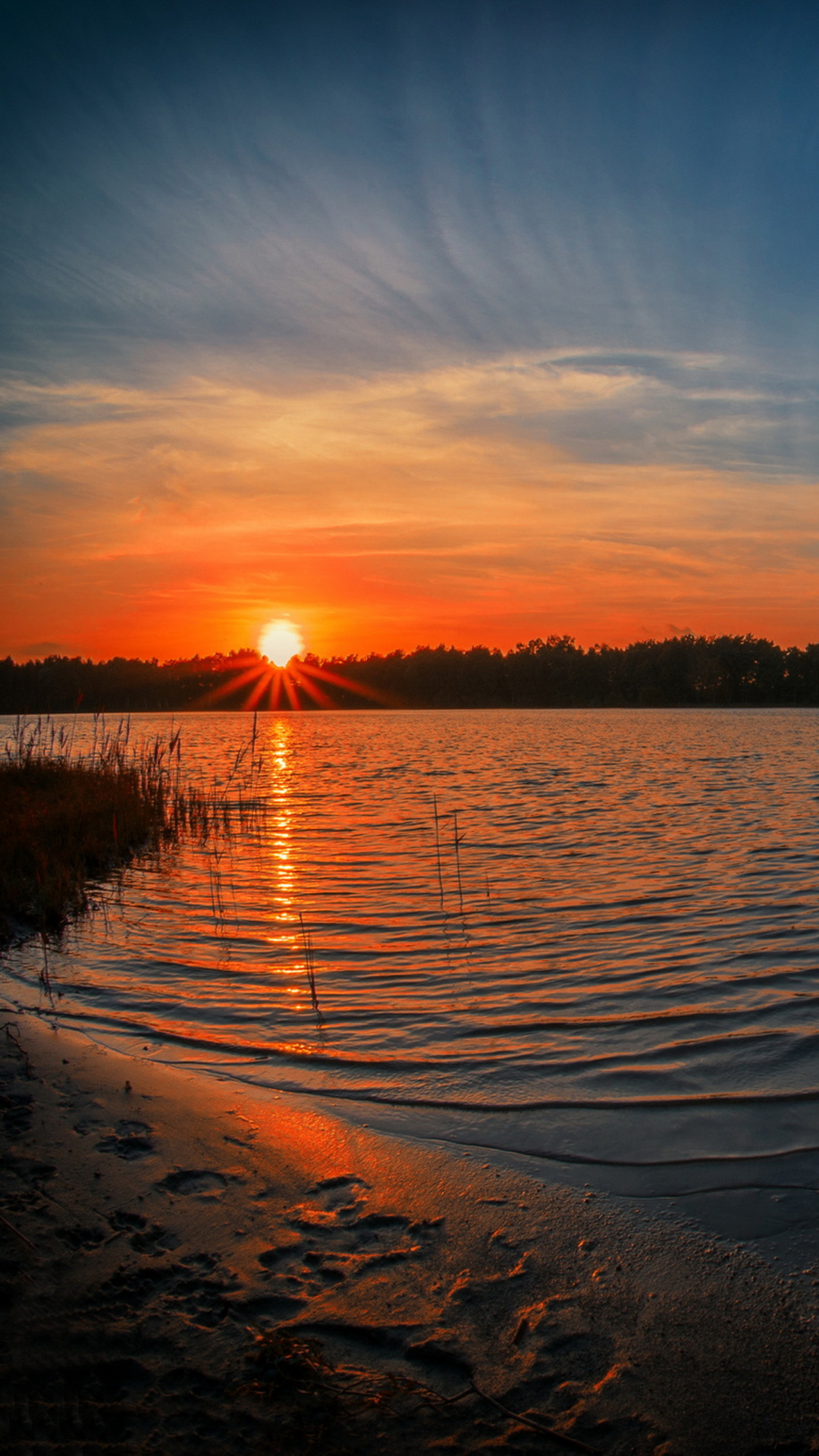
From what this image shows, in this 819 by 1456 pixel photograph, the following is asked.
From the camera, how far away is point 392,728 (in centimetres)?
7262

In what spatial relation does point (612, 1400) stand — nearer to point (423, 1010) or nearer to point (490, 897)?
point (423, 1010)

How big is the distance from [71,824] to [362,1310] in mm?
12163

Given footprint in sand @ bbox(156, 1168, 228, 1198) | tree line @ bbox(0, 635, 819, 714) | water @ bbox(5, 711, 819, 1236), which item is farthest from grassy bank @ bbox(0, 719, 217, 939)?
tree line @ bbox(0, 635, 819, 714)

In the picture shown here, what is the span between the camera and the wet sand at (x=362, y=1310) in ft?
8.45

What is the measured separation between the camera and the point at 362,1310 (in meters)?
3.13

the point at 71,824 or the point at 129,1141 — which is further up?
the point at 71,824

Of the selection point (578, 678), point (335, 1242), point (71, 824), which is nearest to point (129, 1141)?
point (335, 1242)

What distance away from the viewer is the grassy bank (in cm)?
1070

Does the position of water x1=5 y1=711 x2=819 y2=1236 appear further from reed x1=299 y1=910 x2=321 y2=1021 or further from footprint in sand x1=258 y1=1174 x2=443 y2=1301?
footprint in sand x1=258 y1=1174 x2=443 y2=1301

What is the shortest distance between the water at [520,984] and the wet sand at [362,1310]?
0.57 metres

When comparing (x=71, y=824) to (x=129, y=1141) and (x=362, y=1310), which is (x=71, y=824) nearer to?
(x=129, y=1141)

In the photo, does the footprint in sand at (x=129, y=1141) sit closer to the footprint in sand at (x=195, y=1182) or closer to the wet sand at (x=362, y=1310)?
the wet sand at (x=362, y=1310)

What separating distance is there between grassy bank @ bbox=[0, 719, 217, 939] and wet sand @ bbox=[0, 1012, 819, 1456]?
18.2 ft

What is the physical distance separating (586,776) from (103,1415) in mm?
25411
